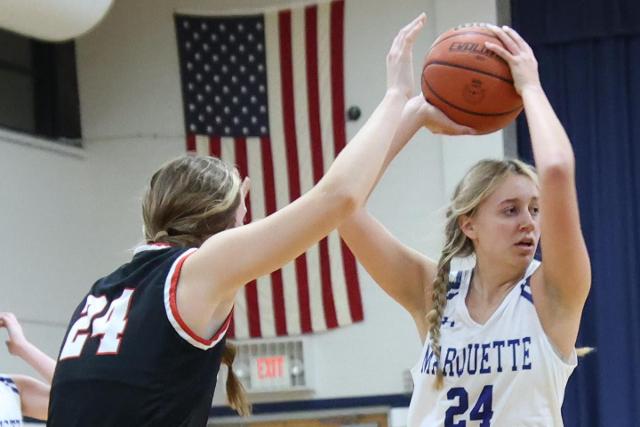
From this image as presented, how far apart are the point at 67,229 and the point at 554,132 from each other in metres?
8.10

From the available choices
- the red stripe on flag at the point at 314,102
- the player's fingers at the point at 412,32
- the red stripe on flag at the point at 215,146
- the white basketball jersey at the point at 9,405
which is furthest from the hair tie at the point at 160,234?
the red stripe on flag at the point at 215,146

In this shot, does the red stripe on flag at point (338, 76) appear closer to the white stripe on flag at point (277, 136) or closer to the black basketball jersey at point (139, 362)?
the white stripe on flag at point (277, 136)

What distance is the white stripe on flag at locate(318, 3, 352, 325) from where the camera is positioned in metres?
10.1

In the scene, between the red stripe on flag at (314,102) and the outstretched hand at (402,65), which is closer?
the outstretched hand at (402,65)

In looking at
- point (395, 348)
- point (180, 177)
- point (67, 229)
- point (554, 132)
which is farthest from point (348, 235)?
point (67, 229)

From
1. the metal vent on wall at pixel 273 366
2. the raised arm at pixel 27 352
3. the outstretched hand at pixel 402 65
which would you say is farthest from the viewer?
the metal vent on wall at pixel 273 366

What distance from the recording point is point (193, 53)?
10.6 metres

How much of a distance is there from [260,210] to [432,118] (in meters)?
7.11

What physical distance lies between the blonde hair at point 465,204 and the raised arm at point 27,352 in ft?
5.67

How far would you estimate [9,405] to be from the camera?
17.1 feet

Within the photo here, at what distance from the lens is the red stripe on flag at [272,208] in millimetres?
10227

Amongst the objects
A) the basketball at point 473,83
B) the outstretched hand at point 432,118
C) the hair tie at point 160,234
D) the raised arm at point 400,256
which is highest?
the basketball at point 473,83

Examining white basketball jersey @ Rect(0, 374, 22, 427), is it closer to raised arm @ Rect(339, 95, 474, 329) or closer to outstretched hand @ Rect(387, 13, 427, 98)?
raised arm @ Rect(339, 95, 474, 329)

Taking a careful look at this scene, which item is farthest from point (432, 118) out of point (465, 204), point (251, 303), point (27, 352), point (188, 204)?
point (251, 303)
